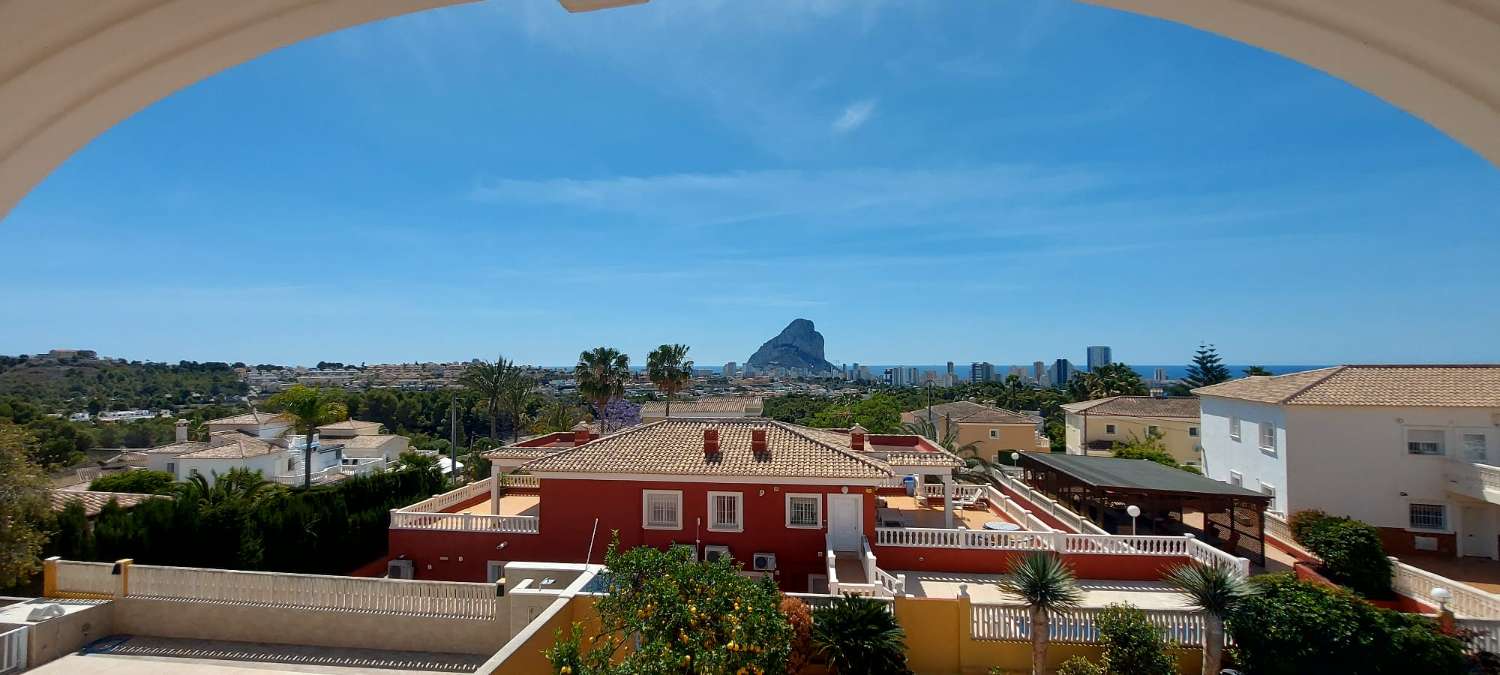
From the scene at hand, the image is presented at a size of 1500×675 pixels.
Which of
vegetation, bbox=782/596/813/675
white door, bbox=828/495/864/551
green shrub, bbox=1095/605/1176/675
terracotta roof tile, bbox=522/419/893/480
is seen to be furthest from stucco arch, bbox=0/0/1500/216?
white door, bbox=828/495/864/551

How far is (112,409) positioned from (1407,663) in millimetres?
126589

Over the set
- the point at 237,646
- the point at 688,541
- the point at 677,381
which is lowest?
the point at 237,646

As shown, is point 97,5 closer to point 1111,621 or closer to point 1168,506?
point 1111,621

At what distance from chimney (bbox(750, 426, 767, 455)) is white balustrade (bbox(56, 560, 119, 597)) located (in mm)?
15939

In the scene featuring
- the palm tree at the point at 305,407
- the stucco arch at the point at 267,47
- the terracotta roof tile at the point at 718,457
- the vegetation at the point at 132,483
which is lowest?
the vegetation at the point at 132,483

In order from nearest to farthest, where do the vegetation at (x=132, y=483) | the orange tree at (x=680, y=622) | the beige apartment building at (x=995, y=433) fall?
the orange tree at (x=680, y=622) → the vegetation at (x=132, y=483) → the beige apartment building at (x=995, y=433)

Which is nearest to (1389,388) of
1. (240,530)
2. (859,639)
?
(859,639)

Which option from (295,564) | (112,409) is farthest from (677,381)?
(112,409)

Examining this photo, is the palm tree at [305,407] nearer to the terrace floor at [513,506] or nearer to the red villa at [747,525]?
the terrace floor at [513,506]

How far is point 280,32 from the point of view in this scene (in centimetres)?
161

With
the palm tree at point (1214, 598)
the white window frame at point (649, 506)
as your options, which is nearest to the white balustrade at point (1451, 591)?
the palm tree at point (1214, 598)

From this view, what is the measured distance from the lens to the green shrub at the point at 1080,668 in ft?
38.8

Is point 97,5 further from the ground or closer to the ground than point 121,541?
further from the ground

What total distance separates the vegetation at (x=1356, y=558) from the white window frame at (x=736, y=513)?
16363 mm
